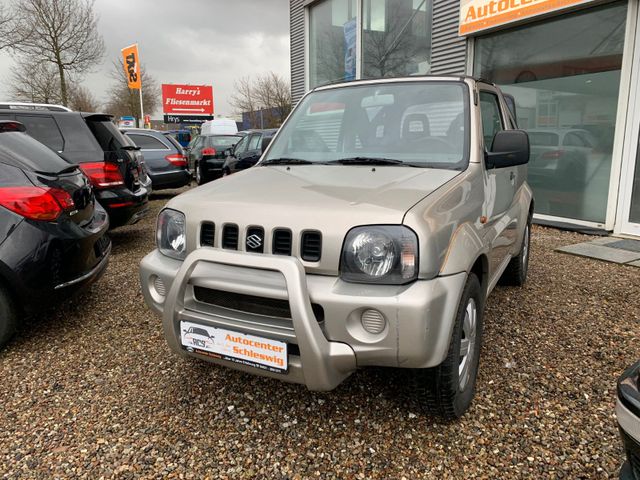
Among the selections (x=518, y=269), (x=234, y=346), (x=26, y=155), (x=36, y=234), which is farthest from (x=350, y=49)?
(x=234, y=346)

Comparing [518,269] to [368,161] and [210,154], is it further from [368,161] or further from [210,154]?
[210,154]

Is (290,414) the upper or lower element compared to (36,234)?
lower

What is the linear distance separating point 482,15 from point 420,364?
287 inches

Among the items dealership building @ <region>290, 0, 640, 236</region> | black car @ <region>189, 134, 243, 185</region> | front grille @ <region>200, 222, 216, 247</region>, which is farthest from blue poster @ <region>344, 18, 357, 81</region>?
front grille @ <region>200, 222, 216, 247</region>

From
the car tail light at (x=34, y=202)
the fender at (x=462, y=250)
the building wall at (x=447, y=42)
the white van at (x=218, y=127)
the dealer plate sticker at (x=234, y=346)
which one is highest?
the building wall at (x=447, y=42)

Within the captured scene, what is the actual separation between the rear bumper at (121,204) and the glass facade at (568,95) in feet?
19.0

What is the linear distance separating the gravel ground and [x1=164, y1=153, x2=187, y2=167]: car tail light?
6.79m

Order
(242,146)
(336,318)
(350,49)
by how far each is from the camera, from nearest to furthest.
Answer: (336,318)
(350,49)
(242,146)

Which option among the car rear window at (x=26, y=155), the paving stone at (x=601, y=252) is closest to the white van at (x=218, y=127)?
the paving stone at (x=601, y=252)

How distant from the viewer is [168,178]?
991 centimetres

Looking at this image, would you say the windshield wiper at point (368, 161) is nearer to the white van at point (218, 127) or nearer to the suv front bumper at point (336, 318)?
the suv front bumper at point (336, 318)

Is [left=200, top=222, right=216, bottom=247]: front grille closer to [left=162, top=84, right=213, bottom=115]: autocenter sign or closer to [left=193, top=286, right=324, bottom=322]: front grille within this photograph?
[left=193, top=286, right=324, bottom=322]: front grille

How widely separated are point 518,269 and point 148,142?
27.5 feet

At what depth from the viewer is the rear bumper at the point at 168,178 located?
9766 millimetres
